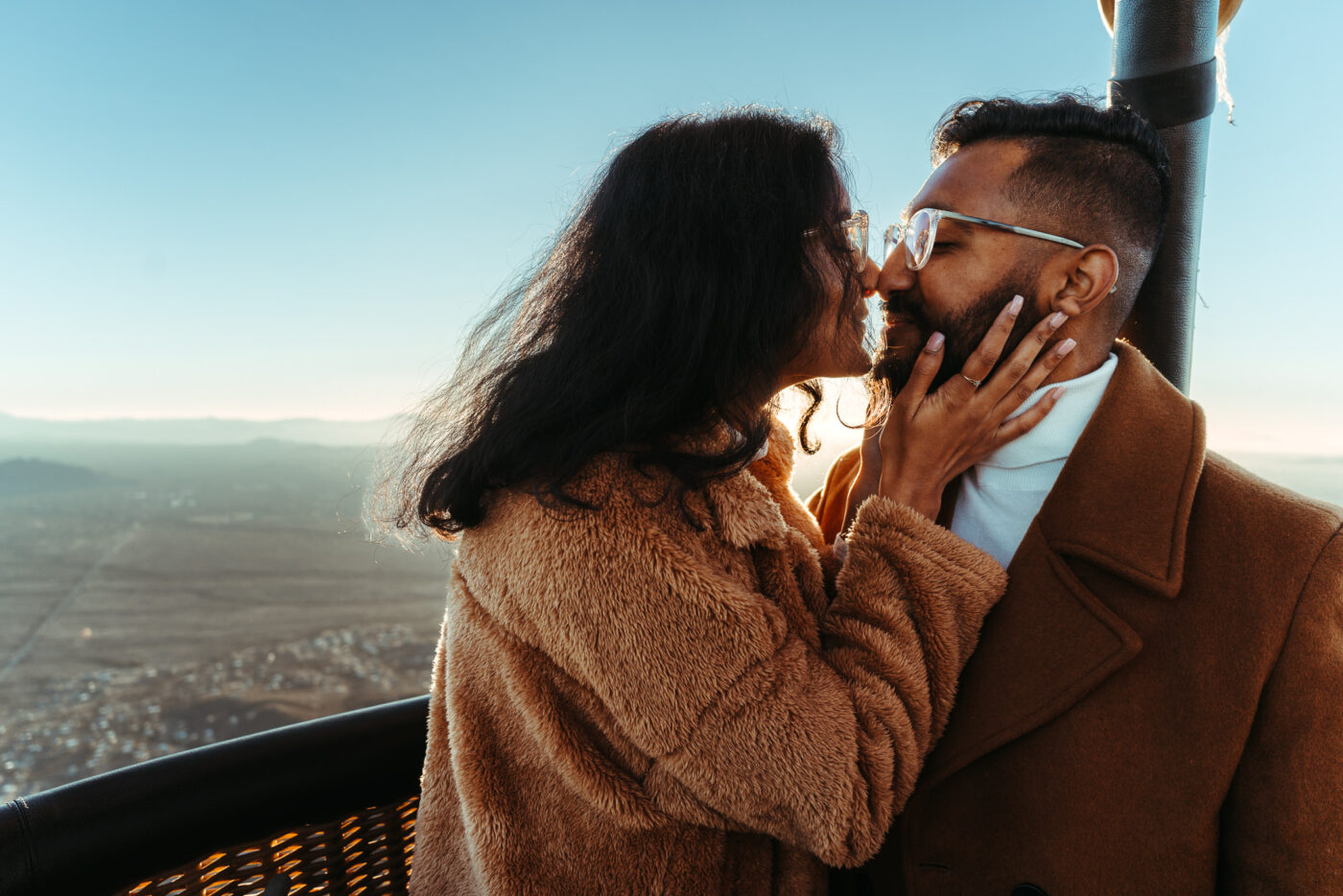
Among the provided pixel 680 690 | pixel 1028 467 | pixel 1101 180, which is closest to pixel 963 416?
pixel 1028 467

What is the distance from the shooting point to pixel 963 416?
4.93 ft

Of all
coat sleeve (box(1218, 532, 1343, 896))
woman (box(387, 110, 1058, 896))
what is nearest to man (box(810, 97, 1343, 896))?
coat sleeve (box(1218, 532, 1343, 896))

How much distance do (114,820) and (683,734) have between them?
0.94m

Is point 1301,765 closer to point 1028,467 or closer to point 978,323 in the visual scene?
point 1028,467

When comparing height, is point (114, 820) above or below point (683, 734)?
below

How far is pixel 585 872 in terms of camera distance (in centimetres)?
122

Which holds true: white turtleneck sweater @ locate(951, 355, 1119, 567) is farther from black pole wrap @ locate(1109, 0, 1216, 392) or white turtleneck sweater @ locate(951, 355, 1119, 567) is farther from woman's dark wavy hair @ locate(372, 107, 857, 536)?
woman's dark wavy hair @ locate(372, 107, 857, 536)

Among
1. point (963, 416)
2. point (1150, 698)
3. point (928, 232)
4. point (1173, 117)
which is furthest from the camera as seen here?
point (928, 232)

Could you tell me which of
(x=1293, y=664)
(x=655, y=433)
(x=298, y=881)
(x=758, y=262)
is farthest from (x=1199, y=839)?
(x=298, y=881)

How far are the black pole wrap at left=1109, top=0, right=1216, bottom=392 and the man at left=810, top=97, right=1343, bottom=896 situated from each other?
6 centimetres

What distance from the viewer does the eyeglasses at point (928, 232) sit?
166cm

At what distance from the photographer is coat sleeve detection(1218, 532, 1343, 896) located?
112cm

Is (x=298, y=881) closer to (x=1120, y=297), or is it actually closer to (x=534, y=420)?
(x=534, y=420)

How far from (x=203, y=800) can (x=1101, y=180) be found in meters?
2.22
